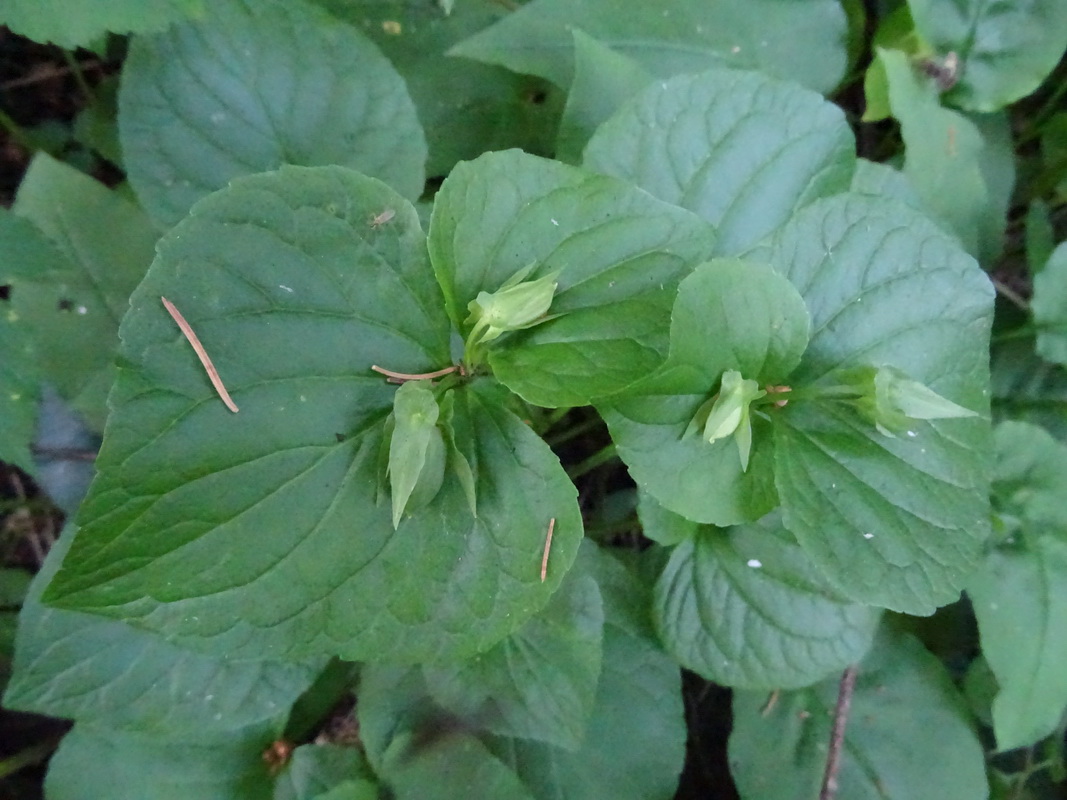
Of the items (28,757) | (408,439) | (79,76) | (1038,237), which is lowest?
(28,757)

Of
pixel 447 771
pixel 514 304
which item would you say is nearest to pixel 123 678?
pixel 447 771

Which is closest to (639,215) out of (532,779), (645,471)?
(645,471)

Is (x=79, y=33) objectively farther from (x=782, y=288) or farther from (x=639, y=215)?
(x=782, y=288)

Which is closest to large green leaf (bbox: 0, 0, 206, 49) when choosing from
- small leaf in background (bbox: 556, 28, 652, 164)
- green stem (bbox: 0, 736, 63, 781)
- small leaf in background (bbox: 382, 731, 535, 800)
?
small leaf in background (bbox: 556, 28, 652, 164)

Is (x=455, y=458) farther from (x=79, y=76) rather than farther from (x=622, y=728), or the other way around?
(x=79, y=76)

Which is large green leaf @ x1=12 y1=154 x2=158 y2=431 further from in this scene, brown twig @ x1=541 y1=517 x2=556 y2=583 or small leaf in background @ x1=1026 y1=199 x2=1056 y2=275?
small leaf in background @ x1=1026 y1=199 x2=1056 y2=275

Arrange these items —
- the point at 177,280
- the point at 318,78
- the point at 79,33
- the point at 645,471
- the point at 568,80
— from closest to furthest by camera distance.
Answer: the point at 177,280 → the point at 645,471 → the point at 79,33 → the point at 318,78 → the point at 568,80

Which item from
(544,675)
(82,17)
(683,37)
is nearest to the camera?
(82,17)
